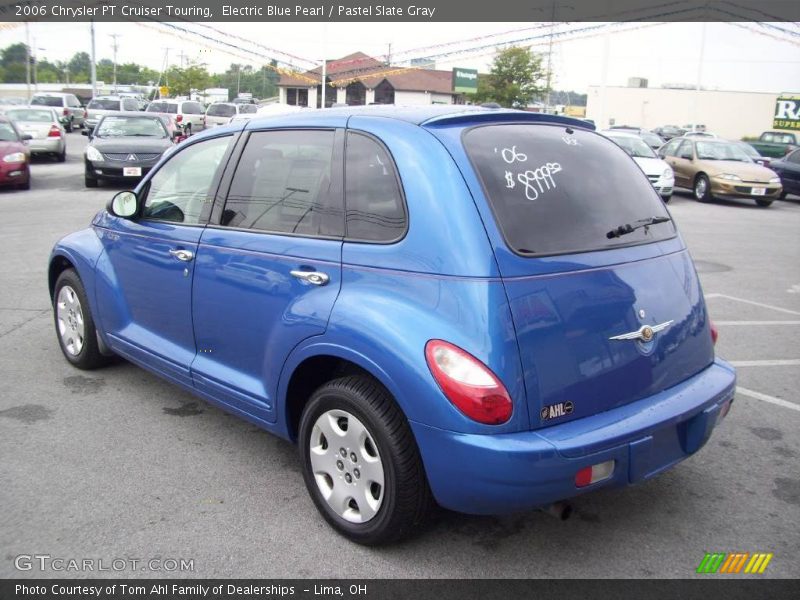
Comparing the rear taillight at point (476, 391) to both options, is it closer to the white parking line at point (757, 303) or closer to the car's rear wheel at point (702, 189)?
the white parking line at point (757, 303)

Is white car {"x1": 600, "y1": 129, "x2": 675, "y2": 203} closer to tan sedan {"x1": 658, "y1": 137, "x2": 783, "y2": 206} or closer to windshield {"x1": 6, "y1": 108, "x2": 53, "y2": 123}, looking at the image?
tan sedan {"x1": 658, "y1": 137, "x2": 783, "y2": 206}

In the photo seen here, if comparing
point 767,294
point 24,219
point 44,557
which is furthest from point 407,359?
point 24,219

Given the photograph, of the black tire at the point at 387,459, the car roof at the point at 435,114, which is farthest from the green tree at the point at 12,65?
the black tire at the point at 387,459

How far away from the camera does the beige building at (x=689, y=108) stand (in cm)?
6366

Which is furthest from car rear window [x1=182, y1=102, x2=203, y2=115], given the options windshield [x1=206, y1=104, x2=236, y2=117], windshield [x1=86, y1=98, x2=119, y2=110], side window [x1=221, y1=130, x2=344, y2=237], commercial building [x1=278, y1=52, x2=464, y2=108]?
side window [x1=221, y1=130, x2=344, y2=237]

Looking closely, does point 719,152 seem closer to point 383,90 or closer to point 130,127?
point 130,127

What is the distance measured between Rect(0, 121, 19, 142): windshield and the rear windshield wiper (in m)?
15.5

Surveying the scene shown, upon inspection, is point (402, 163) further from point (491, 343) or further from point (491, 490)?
point (491, 490)

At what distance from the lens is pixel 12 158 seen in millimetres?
14664

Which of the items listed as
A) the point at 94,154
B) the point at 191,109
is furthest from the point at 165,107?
the point at 94,154

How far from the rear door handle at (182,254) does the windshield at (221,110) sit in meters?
30.7

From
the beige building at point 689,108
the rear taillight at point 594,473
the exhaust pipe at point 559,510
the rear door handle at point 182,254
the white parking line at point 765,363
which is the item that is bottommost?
the white parking line at point 765,363

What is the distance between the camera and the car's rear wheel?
17.6 m
